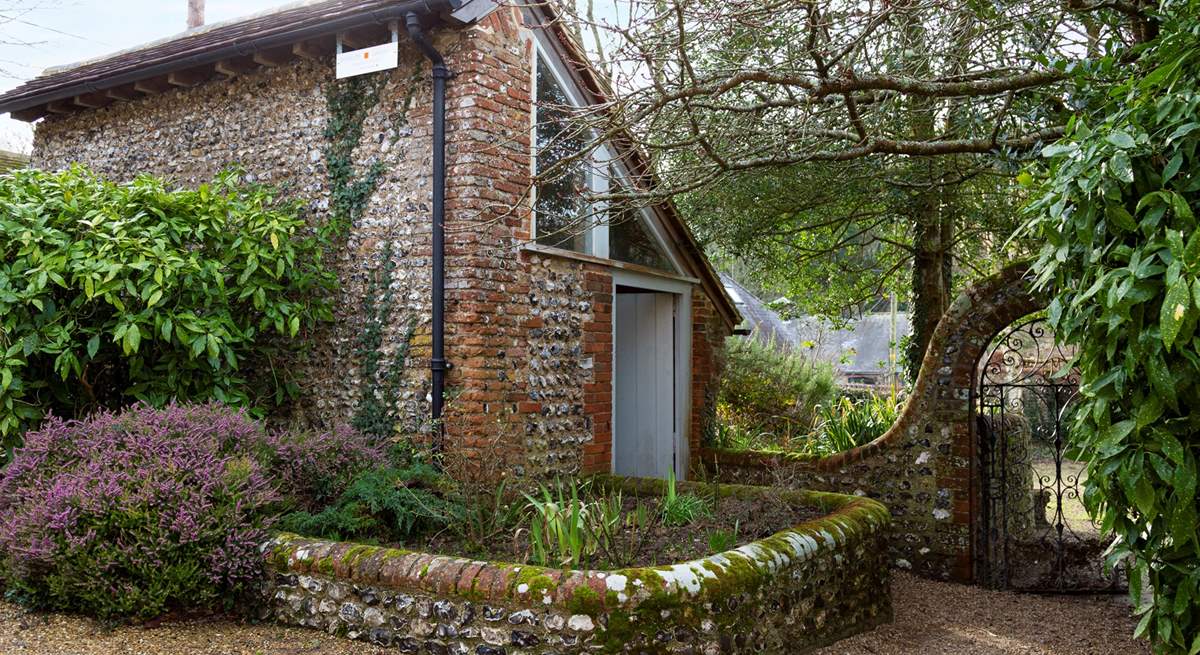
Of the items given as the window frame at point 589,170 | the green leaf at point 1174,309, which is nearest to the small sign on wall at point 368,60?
the window frame at point 589,170

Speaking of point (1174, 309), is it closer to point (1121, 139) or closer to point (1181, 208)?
point (1181, 208)

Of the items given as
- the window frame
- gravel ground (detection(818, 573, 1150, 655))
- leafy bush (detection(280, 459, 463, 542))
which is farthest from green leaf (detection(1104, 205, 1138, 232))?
leafy bush (detection(280, 459, 463, 542))

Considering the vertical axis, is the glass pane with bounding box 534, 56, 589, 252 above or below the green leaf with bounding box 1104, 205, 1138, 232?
Answer: above

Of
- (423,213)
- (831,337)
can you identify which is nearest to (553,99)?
(423,213)

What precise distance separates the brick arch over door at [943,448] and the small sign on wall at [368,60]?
446 centimetres

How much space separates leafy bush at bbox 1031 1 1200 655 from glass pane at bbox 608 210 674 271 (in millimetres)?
4695

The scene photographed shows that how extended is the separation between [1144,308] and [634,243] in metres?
5.54

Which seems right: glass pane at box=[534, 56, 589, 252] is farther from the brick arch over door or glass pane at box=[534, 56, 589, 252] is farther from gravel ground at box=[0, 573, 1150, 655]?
gravel ground at box=[0, 573, 1150, 655]

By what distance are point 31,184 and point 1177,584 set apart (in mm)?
7324

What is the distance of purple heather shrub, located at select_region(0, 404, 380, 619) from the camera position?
460 cm

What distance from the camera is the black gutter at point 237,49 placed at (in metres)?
6.17

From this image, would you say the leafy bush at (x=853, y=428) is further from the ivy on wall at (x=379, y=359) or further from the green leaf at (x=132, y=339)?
the green leaf at (x=132, y=339)

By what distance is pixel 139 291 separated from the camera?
624 centimetres

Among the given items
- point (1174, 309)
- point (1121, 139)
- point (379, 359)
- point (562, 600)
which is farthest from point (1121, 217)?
point (379, 359)
